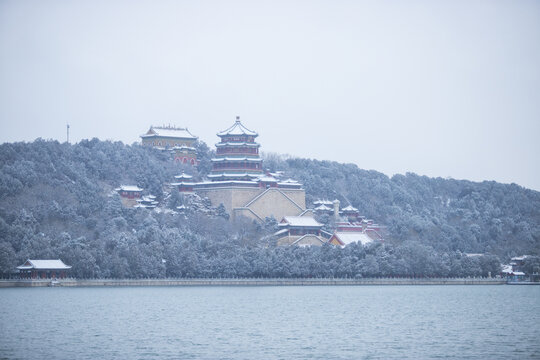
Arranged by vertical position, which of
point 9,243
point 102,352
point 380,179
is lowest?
point 102,352

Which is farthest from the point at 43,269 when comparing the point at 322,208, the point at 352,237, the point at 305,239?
the point at 322,208

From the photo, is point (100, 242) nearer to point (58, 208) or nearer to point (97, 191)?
point (58, 208)

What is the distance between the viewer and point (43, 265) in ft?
A: 233

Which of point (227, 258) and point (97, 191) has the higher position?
point (97, 191)

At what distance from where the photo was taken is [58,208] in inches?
3221

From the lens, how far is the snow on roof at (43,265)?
70.5 m

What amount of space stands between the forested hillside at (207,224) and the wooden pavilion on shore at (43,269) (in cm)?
60

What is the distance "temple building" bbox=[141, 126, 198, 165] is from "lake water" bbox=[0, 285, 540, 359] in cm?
3595

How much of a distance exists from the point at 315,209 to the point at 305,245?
39.3 ft

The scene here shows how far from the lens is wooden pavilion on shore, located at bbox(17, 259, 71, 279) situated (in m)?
70.6

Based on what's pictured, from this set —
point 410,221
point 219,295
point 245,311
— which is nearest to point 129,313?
point 245,311

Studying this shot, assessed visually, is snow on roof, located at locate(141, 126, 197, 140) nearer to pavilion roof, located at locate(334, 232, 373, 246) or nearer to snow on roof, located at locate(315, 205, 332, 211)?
snow on roof, located at locate(315, 205, 332, 211)

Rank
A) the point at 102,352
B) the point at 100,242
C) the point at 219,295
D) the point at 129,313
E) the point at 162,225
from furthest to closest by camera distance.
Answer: the point at 162,225
the point at 100,242
the point at 219,295
the point at 129,313
the point at 102,352

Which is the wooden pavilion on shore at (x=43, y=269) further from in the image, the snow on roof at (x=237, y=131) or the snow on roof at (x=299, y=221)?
the snow on roof at (x=237, y=131)
